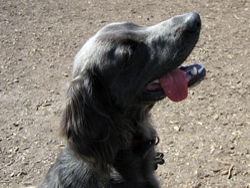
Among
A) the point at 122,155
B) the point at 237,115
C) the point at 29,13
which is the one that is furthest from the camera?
the point at 29,13

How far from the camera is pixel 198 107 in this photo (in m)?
5.42

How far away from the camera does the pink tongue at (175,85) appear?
3.24 meters

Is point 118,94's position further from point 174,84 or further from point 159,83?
point 174,84

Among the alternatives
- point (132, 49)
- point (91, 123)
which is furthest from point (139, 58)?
point (91, 123)

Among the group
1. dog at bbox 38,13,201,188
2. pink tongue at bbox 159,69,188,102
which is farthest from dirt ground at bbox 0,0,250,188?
pink tongue at bbox 159,69,188,102

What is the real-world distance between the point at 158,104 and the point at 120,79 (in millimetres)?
2377

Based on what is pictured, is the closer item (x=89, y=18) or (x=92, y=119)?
(x=92, y=119)

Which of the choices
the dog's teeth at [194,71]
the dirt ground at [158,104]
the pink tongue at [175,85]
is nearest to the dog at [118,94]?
the pink tongue at [175,85]

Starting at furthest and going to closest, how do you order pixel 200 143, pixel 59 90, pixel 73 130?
pixel 59 90
pixel 200 143
pixel 73 130

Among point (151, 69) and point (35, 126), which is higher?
point (151, 69)

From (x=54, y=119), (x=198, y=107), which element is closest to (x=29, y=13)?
(x=54, y=119)

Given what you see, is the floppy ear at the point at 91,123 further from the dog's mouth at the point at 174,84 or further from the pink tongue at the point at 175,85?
the pink tongue at the point at 175,85

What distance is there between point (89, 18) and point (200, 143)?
4326 millimetres

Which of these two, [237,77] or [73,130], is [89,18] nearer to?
[237,77]
